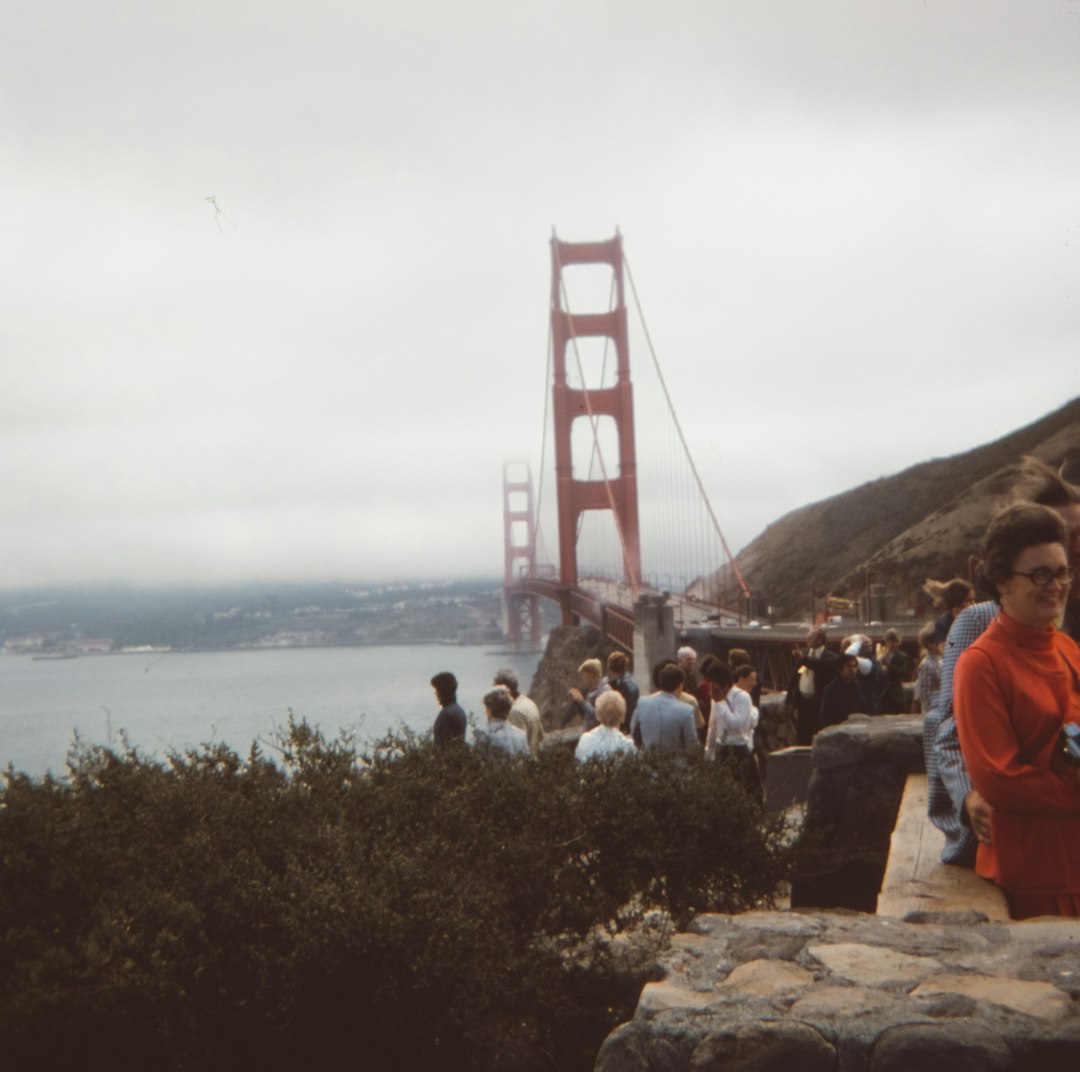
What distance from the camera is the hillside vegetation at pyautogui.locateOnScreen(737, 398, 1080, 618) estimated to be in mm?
47781

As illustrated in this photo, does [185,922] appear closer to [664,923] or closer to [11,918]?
[11,918]

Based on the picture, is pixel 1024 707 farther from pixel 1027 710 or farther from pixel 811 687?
pixel 811 687

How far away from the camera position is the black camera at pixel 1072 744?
2855 millimetres

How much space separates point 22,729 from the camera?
22156 mm

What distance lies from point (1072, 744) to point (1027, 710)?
0.45 ft

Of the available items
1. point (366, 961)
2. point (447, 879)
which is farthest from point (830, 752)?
point (366, 961)

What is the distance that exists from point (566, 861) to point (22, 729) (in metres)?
19.1

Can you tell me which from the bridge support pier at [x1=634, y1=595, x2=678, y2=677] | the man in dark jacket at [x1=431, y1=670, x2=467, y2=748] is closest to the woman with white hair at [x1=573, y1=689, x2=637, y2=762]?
the man in dark jacket at [x1=431, y1=670, x2=467, y2=748]

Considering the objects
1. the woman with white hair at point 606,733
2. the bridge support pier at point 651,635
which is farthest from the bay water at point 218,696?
the bridge support pier at point 651,635

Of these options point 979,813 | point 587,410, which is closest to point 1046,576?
point 979,813

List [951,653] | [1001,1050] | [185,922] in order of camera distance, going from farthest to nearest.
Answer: [185,922], [951,653], [1001,1050]

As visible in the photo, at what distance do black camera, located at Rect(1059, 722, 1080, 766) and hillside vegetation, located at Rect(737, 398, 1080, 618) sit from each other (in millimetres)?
40013

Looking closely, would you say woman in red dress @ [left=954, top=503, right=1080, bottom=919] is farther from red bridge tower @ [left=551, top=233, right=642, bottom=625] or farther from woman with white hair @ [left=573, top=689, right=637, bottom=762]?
red bridge tower @ [left=551, top=233, right=642, bottom=625]

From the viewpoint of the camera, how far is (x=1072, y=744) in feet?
9.37
